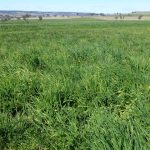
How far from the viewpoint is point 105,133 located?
3988mm

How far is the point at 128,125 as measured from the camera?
416 centimetres

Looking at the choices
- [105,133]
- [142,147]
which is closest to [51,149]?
[105,133]

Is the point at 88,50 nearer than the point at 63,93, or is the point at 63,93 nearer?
the point at 63,93

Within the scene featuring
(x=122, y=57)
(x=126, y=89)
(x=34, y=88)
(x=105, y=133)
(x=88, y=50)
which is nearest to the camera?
(x=105, y=133)

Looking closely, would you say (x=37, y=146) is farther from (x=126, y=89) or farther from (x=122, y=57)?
(x=122, y=57)

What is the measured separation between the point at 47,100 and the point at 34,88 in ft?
3.61

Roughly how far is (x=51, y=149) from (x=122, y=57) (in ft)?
19.2

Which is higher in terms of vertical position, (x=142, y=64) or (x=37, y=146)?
(x=142, y=64)

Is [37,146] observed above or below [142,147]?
below

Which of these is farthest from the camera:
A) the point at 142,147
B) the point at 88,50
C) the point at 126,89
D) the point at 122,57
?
the point at 88,50

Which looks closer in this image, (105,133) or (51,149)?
(105,133)

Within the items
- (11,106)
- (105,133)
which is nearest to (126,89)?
(11,106)

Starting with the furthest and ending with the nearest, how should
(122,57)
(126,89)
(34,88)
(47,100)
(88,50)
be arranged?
(88,50) < (122,57) < (34,88) < (126,89) < (47,100)

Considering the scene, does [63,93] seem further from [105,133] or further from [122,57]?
[122,57]
